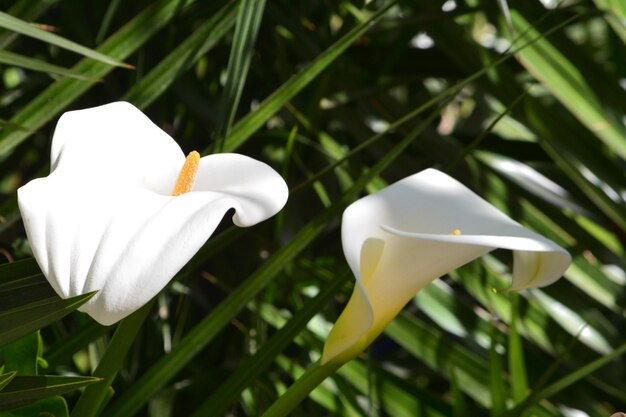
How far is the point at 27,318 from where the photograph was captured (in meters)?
0.29

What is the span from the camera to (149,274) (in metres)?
0.23

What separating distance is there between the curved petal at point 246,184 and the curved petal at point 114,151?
1 cm

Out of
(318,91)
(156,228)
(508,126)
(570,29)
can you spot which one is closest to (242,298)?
(156,228)

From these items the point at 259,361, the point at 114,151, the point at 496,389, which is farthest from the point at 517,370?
the point at 114,151

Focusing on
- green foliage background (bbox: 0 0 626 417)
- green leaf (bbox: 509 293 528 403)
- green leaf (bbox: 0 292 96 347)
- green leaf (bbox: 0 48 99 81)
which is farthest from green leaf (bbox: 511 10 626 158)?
green leaf (bbox: 0 292 96 347)

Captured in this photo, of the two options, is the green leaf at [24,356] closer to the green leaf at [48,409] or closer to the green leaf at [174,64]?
the green leaf at [48,409]

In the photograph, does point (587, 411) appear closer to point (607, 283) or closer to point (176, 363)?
point (607, 283)

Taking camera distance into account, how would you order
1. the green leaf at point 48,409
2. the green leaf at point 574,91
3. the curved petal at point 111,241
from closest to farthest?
the curved petal at point 111,241
the green leaf at point 48,409
the green leaf at point 574,91

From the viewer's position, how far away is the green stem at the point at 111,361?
0.29m

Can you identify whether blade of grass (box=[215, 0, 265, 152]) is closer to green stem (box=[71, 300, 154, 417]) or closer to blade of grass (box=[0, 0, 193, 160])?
blade of grass (box=[0, 0, 193, 160])

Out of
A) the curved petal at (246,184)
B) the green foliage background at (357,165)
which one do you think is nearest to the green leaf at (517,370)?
the green foliage background at (357,165)

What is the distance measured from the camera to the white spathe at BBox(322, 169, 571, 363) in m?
0.28

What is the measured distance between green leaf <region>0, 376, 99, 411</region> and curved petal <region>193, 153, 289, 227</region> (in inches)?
2.9

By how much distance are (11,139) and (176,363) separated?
18 centimetres
